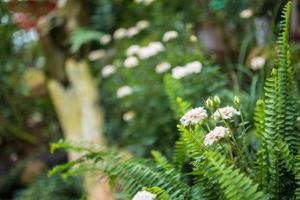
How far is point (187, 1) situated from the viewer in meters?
4.68

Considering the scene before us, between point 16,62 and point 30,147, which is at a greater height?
point 16,62

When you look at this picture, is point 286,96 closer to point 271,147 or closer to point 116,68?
point 271,147

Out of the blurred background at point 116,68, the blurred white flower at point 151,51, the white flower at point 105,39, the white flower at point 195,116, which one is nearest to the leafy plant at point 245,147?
the white flower at point 195,116

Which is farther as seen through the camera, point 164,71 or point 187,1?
point 187,1

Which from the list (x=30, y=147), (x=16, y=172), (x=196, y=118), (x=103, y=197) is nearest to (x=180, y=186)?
(x=196, y=118)

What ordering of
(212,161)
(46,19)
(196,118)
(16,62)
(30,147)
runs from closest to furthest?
(212,161) < (196,118) < (46,19) < (16,62) < (30,147)

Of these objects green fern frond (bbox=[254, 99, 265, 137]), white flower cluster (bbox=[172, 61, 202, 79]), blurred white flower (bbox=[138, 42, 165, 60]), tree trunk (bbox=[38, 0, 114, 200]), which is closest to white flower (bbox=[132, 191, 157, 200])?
green fern frond (bbox=[254, 99, 265, 137])

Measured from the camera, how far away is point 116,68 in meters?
4.30

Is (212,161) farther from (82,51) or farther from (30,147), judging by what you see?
(30,147)

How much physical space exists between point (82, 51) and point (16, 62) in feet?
4.14

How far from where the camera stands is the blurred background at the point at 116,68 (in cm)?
355

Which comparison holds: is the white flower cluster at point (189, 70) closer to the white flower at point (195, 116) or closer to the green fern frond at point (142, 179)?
the green fern frond at point (142, 179)

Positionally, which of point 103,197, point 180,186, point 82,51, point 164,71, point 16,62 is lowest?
point 180,186

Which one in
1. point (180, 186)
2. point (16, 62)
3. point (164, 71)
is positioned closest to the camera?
point (180, 186)
